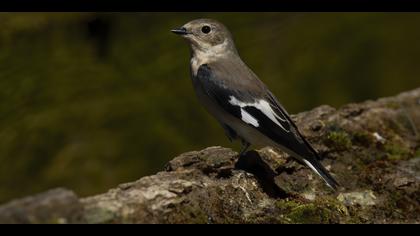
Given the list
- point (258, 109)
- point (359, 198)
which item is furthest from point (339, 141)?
point (359, 198)

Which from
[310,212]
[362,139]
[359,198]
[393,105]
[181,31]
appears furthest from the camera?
[393,105]

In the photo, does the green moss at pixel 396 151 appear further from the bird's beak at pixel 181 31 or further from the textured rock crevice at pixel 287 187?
the bird's beak at pixel 181 31

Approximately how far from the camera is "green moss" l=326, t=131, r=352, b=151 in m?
5.98

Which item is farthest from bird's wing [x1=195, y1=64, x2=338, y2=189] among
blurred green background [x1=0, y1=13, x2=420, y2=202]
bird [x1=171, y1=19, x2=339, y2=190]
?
blurred green background [x1=0, y1=13, x2=420, y2=202]

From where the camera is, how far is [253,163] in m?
5.50

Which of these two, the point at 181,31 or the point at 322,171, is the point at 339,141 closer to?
the point at 322,171

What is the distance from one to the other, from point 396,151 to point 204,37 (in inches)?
62.2

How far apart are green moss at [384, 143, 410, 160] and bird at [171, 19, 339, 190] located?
0.73 metres

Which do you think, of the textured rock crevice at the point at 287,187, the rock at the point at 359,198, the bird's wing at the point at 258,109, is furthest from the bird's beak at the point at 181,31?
the rock at the point at 359,198

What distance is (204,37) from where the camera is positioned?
652 cm

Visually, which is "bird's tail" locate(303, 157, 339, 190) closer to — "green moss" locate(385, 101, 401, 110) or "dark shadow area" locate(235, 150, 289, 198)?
"dark shadow area" locate(235, 150, 289, 198)

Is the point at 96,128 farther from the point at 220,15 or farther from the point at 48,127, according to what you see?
the point at 220,15

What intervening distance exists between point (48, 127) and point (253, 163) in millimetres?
2461
